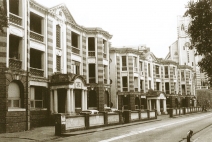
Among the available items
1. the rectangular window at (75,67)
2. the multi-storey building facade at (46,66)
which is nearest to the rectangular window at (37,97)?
the multi-storey building facade at (46,66)

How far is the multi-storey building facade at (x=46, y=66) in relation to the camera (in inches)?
922

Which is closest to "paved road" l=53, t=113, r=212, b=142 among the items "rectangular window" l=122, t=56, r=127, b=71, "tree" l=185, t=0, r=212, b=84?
→ "tree" l=185, t=0, r=212, b=84

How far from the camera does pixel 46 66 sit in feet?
96.8

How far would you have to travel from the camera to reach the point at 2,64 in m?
22.4

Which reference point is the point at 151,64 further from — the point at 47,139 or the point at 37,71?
the point at 47,139

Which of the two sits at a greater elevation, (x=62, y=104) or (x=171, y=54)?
(x=171, y=54)

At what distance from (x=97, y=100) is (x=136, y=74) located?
48.1 ft

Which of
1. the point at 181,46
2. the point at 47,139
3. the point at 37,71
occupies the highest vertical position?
the point at 181,46

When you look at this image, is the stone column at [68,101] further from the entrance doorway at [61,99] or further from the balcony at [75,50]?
the balcony at [75,50]

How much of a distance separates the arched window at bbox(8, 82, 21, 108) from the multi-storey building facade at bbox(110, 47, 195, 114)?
24.5 meters

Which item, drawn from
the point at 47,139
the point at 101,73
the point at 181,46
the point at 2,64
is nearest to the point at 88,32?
the point at 101,73

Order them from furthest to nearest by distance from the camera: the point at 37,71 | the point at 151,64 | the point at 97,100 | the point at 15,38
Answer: the point at 151,64 < the point at 97,100 < the point at 37,71 < the point at 15,38

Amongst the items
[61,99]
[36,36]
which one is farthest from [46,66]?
[61,99]

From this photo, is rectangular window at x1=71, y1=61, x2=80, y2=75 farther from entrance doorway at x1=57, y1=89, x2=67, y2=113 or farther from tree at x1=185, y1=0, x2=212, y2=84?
tree at x1=185, y1=0, x2=212, y2=84
